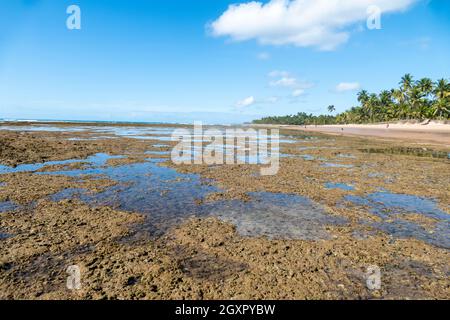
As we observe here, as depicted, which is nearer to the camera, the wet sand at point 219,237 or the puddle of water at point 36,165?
the wet sand at point 219,237

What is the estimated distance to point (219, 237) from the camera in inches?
316

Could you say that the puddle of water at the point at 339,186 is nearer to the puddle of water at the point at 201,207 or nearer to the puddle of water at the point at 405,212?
the puddle of water at the point at 405,212

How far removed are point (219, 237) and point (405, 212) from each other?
323 inches

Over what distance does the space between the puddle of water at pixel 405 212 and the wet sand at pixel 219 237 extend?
0.06 meters

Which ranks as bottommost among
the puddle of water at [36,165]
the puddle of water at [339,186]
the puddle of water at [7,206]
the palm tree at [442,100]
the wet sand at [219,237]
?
the wet sand at [219,237]

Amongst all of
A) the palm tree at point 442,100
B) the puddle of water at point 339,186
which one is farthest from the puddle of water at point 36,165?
the palm tree at point 442,100

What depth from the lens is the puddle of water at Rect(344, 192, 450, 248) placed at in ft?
27.8

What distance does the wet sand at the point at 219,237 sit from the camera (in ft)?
18.4

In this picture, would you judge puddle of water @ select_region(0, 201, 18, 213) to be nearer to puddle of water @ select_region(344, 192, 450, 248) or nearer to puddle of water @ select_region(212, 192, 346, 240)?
puddle of water @ select_region(212, 192, 346, 240)

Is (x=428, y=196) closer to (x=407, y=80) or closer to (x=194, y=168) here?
(x=194, y=168)

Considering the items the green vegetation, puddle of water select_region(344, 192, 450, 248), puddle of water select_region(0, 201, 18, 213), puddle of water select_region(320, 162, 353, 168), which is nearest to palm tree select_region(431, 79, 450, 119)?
the green vegetation

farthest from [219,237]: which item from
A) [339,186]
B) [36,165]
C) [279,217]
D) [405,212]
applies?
[36,165]

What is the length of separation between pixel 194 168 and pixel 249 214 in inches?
384

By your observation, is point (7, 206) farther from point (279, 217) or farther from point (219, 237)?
point (279, 217)
